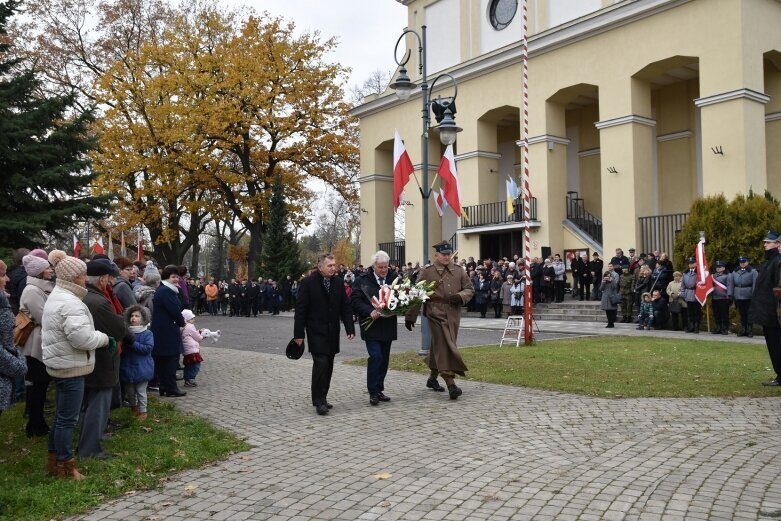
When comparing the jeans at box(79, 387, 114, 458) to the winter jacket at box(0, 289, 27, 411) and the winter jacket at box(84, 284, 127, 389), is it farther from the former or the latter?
the winter jacket at box(0, 289, 27, 411)

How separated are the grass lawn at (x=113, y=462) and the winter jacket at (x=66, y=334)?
901mm

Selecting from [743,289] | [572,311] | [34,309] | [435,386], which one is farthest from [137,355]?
[572,311]

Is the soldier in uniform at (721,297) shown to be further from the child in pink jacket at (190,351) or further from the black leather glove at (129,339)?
the black leather glove at (129,339)

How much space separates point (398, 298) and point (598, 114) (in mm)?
23360

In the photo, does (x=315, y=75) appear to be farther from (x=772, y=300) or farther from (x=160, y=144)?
(x=772, y=300)

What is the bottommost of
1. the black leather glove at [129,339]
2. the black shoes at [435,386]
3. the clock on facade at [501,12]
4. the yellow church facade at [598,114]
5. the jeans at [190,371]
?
the black shoes at [435,386]

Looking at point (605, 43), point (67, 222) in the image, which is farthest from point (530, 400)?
point (605, 43)

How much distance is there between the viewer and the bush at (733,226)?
56.3 ft

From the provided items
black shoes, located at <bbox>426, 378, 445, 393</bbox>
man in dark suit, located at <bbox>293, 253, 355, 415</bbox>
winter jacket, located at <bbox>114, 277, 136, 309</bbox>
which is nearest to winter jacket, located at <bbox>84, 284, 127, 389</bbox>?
winter jacket, located at <bbox>114, 277, 136, 309</bbox>

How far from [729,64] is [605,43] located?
4.89 meters

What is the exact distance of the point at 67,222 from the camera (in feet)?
50.5

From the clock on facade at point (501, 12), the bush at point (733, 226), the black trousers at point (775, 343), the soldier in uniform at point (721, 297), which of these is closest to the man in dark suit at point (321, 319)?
the black trousers at point (775, 343)

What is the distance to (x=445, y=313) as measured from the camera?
8.95 m

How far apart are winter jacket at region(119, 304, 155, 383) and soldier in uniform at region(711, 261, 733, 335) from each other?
13725 millimetres
